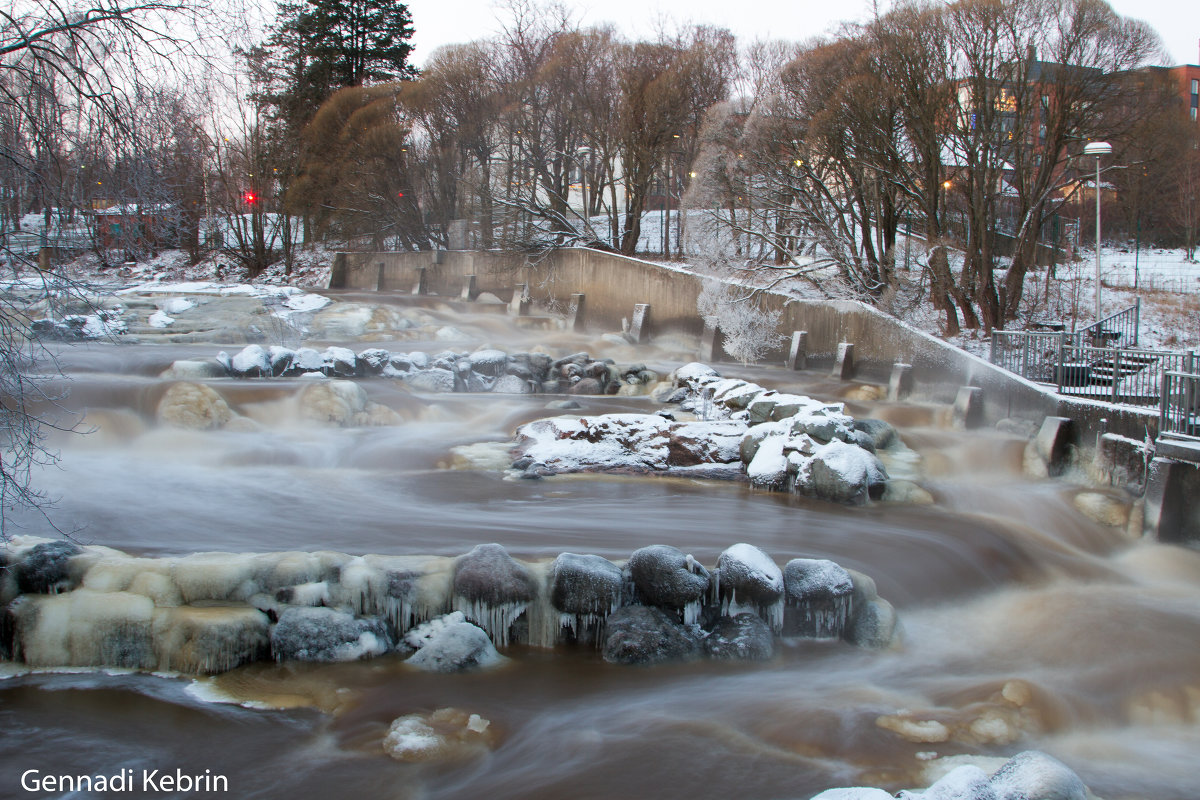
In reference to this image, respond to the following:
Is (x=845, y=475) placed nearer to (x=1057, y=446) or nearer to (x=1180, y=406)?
(x=1057, y=446)

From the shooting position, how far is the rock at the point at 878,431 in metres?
13.8

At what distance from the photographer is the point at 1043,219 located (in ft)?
68.9

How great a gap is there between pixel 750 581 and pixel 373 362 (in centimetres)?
1373

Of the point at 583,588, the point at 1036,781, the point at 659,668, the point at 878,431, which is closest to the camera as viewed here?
the point at 1036,781

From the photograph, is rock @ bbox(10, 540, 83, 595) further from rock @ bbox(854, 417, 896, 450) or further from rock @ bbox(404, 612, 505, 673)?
rock @ bbox(854, 417, 896, 450)

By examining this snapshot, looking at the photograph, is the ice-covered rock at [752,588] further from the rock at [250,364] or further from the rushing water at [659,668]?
the rock at [250,364]

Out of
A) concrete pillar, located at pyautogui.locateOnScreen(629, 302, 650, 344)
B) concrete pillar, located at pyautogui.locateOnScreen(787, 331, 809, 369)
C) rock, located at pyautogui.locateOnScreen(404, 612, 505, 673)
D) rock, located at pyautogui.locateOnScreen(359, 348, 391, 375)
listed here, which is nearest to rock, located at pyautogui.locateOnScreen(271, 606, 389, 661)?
rock, located at pyautogui.locateOnScreen(404, 612, 505, 673)

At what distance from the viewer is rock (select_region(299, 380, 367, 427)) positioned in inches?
608

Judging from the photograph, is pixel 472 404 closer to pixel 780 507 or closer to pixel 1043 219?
pixel 780 507

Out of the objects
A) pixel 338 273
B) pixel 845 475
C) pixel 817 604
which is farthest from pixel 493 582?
pixel 338 273

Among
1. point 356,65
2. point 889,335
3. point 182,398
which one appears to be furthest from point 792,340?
point 356,65

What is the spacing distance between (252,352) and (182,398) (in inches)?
168

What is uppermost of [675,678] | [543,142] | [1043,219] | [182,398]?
[543,142]

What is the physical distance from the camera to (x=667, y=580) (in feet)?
25.3
